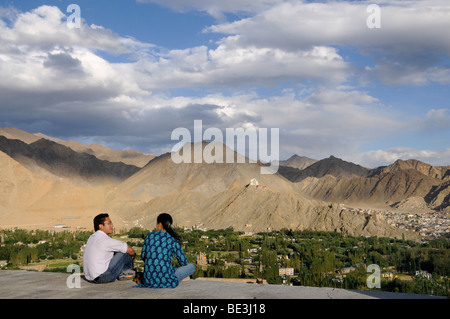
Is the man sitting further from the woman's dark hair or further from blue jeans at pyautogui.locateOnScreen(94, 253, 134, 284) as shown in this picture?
the woman's dark hair

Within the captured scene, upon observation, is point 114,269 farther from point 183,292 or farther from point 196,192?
point 196,192

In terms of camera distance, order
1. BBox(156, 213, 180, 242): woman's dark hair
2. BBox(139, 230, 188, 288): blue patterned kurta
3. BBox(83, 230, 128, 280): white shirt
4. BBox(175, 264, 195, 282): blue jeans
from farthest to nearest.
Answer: BBox(175, 264, 195, 282): blue jeans, BBox(83, 230, 128, 280): white shirt, BBox(156, 213, 180, 242): woman's dark hair, BBox(139, 230, 188, 288): blue patterned kurta

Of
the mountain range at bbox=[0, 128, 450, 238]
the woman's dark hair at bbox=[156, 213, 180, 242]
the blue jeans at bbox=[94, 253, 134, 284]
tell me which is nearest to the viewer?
the woman's dark hair at bbox=[156, 213, 180, 242]

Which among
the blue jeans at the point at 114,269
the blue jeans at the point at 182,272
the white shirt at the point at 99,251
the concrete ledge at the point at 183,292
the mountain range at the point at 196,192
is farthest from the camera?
the mountain range at the point at 196,192

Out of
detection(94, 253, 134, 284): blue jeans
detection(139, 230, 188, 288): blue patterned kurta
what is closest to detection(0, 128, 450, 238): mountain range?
detection(94, 253, 134, 284): blue jeans

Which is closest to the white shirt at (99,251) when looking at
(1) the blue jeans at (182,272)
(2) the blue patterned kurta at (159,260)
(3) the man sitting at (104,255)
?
(3) the man sitting at (104,255)

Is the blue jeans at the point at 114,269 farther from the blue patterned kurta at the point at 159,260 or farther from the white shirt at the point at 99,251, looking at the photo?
the blue patterned kurta at the point at 159,260

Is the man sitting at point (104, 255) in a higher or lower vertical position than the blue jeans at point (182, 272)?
higher
